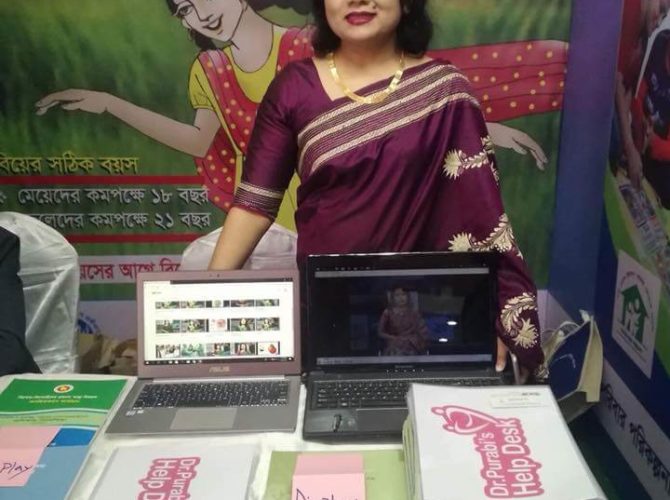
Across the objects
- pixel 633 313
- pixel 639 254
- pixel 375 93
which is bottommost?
pixel 633 313

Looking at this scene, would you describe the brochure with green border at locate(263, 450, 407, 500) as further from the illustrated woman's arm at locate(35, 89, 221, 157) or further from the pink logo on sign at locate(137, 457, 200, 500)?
the illustrated woman's arm at locate(35, 89, 221, 157)

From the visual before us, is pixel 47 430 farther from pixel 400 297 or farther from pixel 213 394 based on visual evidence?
pixel 400 297

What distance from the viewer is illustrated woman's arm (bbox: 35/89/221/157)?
2.32 metres

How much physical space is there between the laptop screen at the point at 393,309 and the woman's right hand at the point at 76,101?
147 centimetres

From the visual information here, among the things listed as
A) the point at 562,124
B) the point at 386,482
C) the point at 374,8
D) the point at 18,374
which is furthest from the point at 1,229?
the point at 562,124

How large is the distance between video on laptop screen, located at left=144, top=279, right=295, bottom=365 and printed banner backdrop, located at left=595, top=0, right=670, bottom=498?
1.03 metres

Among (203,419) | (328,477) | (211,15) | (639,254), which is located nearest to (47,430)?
(203,419)

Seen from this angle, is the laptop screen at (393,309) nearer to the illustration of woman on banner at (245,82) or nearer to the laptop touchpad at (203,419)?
the laptop touchpad at (203,419)

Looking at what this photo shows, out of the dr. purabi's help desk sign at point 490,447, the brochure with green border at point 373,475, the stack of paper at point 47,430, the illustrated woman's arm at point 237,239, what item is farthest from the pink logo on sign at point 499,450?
the illustrated woman's arm at point 237,239

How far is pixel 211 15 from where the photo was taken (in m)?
2.27

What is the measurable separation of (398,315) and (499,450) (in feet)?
1.16

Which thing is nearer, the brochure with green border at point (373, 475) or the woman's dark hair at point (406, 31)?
the brochure with green border at point (373, 475)

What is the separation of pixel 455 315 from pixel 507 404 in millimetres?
248

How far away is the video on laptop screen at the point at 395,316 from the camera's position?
1.16 metres
